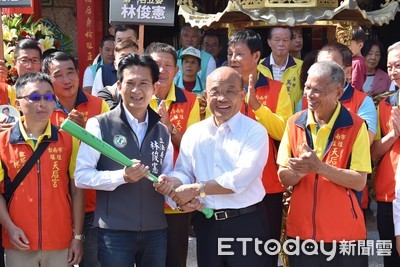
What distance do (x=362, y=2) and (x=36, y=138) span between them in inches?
252

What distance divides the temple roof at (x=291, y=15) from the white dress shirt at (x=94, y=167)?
2.25m

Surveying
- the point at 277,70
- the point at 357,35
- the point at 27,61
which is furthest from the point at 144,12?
the point at 357,35

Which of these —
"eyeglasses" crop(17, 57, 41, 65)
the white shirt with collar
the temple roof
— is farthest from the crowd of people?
the temple roof

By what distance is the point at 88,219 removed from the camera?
170 inches

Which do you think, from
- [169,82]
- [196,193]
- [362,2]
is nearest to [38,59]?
[169,82]

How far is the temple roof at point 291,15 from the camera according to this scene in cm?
562

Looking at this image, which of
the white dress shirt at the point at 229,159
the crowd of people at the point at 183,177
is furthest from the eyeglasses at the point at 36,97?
the white dress shirt at the point at 229,159

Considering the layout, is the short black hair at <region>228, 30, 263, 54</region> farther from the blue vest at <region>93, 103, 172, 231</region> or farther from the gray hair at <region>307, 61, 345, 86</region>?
the blue vest at <region>93, 103, 172, 231</region>

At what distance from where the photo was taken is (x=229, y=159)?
12.2ft

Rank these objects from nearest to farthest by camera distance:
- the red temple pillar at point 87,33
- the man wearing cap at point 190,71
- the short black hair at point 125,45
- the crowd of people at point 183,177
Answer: the crowd of people at point 183,177 < the short black hair at point 125,45 < the man wearing cap at point 190,71 < the red temple pillar at point 87,33

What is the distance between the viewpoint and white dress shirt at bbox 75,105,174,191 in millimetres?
3547

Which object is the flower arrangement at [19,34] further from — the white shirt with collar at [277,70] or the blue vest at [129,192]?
the blue vest at [129,192]

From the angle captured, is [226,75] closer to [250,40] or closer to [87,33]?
[250,40]

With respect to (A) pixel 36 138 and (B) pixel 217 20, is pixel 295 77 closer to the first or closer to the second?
(B) pixel 217 20
